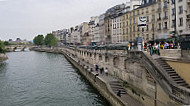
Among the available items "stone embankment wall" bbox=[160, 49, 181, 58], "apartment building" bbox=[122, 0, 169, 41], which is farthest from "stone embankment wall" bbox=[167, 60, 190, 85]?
"apartment building" bbox=[122, 0, 169, 41]

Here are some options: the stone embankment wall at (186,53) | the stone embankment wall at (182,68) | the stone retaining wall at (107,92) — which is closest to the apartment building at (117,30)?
the stone retaining wall at (107,92)

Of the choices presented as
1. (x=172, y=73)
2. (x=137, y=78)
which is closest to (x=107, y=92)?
(x=137, y=78)

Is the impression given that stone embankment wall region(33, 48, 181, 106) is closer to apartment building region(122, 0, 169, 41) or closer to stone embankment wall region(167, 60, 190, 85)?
stone embankment wall region(167, 60, 190, 85)

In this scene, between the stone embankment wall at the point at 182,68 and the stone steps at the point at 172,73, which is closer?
the stone embankment wall at the point at 182,68

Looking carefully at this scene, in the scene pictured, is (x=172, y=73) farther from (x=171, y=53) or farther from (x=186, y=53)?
(x=186, y=53)

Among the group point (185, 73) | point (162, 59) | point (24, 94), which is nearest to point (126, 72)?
point (162, 59)

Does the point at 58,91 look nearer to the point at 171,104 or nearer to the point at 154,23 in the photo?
the point at 171,104

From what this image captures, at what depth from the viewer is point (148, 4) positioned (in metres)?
45.3

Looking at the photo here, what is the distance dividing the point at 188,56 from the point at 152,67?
9.26 ft

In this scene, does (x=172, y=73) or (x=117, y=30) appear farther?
(x=117, y=30)

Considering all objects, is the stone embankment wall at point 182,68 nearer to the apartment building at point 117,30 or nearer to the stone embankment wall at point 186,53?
the stone embankment wall at point 186,53

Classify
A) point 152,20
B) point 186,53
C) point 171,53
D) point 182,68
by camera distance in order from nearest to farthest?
point 186,53 → point 182,68 → point 171,53 → point 152,20

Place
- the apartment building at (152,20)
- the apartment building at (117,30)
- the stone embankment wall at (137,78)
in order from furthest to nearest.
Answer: the apartment building at (117,30), the apartment building at (152,20), the stone embankment wall at (137,78)

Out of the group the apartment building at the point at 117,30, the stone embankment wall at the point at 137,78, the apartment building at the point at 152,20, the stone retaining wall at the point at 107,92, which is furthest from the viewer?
the apartment building at the point at 117,30
